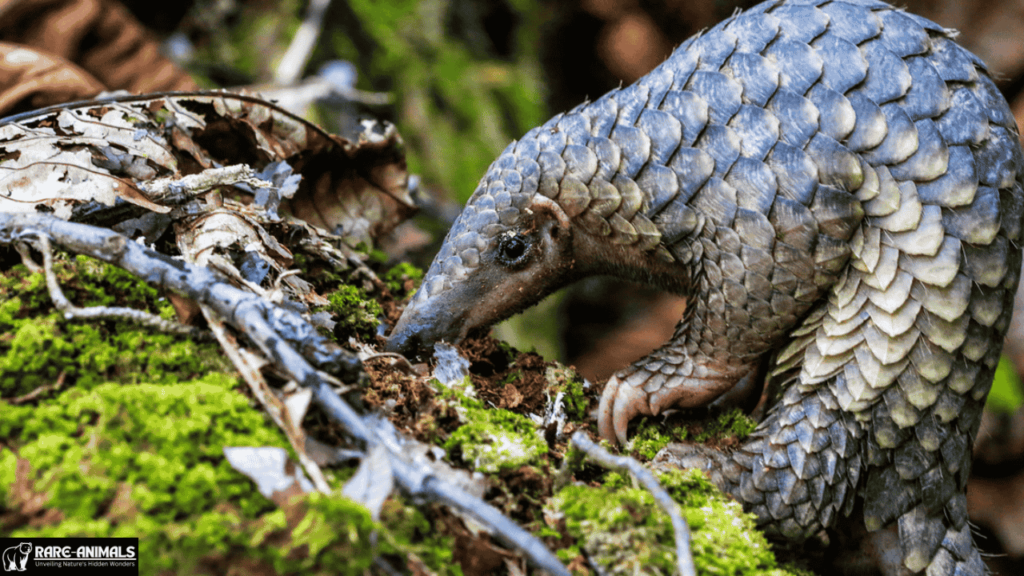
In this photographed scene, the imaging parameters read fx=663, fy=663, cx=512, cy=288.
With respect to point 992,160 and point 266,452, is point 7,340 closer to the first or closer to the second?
point 266,452

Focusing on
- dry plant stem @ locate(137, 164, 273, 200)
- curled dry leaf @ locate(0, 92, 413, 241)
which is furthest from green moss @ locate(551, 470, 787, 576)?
curled dry leaf @ locate(0, 92, 413, 241)

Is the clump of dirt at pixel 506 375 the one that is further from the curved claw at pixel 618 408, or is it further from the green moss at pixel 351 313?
the green moss at pixel 351 313

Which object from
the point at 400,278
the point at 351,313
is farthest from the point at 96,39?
the point at 351,313

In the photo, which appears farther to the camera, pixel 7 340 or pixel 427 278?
pixel 427 278

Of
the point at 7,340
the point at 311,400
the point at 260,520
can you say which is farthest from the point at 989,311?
the point at 7,340

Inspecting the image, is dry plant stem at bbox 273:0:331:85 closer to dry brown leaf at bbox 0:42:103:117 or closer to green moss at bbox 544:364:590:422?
dry brown leaf at bbox 0:42:103:117

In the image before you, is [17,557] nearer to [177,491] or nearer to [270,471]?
[177,491]

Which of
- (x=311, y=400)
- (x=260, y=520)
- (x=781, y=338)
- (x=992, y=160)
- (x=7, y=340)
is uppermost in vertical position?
(x=992, y=160)
